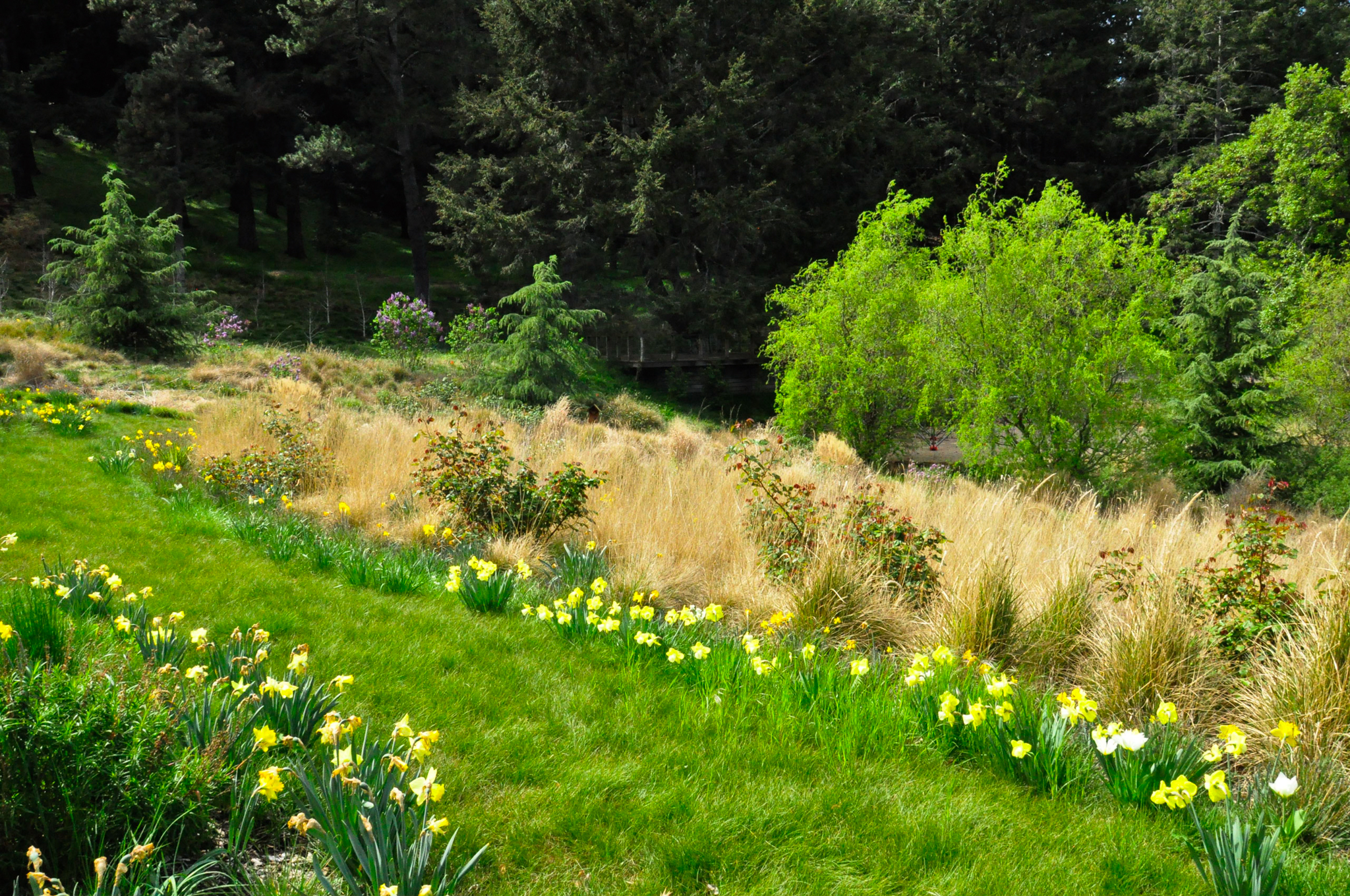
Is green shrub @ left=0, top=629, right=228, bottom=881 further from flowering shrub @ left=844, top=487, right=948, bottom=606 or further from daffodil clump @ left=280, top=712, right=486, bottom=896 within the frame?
flowering shrub @ left=844, top=487, right=948, bottom=606

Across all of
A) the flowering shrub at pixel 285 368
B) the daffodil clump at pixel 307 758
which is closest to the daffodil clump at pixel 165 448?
the daffodil clump at pixel 307 758

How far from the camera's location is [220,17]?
28156 millimetres

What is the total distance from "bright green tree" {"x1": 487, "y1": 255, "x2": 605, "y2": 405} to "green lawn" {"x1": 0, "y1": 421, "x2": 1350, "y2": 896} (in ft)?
40.5

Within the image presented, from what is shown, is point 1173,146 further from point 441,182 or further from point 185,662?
point 185,662

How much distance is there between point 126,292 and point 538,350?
301 inches

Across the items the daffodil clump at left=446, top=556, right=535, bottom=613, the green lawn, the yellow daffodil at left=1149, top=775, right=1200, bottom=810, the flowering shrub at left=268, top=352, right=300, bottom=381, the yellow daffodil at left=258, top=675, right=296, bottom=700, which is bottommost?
the green lawn

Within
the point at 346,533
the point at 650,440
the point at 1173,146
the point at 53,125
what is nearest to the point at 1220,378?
the point at 650,440

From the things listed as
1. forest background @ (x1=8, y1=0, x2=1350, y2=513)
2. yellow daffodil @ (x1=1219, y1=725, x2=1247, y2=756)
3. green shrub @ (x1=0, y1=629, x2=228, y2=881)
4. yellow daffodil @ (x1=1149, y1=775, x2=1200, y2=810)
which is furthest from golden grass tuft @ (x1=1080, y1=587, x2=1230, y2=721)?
forest background @ (x1=8, y1=0, x2=1350, y2=513)

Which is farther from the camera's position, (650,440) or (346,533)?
(650,440)

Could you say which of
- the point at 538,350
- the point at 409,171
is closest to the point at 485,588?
the point at 538,350

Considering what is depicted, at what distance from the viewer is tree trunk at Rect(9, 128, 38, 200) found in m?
27.2

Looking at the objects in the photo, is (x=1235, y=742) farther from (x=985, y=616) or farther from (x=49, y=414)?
(x=49, y=414)

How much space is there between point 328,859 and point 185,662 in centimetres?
148

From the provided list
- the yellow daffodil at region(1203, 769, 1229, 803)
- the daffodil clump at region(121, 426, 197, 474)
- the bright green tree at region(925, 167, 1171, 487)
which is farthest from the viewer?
the bright green tree at region(925, 167, 1171, 487)
